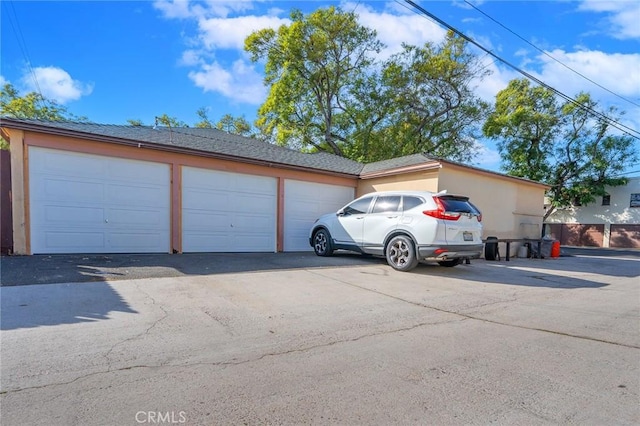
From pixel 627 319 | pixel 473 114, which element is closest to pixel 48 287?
pixel 627 319

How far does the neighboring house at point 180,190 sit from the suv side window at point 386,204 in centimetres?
315

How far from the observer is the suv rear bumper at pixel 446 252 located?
24.1ft

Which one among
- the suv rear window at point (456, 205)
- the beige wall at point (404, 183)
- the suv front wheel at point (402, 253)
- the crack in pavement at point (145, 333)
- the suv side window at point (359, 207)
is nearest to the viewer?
the crack in pavement at point (145, 333)

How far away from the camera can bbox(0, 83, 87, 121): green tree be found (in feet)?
82.0

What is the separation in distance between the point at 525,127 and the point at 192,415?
30.8 metres

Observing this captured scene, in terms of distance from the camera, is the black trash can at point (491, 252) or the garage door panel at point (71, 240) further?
the black trash can at point (491, 252)

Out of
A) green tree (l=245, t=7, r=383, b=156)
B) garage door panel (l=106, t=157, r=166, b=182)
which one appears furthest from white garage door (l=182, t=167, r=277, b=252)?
green tree (l=245, t=7, r=383, b=156)

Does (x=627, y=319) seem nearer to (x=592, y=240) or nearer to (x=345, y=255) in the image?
(x=345, y=255)

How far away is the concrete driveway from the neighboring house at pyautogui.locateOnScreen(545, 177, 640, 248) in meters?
29.0

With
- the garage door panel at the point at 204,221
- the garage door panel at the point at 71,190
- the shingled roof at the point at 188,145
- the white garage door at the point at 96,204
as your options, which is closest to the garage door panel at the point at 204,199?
the garage door panel at the point at 204,221

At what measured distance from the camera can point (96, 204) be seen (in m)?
8.79

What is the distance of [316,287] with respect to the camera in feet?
19.6

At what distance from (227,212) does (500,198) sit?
33.1 feet

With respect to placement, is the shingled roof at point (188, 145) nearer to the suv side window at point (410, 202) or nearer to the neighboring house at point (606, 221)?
the suv side window at point (410, 202)
